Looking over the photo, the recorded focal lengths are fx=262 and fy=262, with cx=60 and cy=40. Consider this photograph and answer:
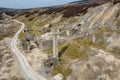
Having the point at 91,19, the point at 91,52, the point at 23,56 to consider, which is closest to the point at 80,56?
the point at 91,52

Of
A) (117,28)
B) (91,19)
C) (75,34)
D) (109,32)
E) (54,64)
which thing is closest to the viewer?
(54,64)

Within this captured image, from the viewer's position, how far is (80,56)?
56.0 m

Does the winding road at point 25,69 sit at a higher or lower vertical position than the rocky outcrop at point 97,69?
lower

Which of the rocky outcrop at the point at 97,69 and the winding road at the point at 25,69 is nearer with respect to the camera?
the rocky outcrop at the point at 97,69

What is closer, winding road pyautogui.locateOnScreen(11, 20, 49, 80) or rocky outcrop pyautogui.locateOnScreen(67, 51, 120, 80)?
rocky outcrop pyautogui.locateOnScreen(67, 51, 120, 80)

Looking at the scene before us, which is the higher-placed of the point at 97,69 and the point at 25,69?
the point at 97,69

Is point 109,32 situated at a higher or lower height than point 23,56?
higher

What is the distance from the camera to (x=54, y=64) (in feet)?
176

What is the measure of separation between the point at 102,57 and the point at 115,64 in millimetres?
3338

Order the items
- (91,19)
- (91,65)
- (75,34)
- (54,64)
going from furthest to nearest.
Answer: (91,19) < (75,34) < (54,64) < (91,65)

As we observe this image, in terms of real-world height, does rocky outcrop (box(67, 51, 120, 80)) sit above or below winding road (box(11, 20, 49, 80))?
above

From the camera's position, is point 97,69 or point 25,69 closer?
point 97,69

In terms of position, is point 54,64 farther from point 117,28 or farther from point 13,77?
point 117,28

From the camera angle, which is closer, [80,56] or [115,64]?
[115,64]
